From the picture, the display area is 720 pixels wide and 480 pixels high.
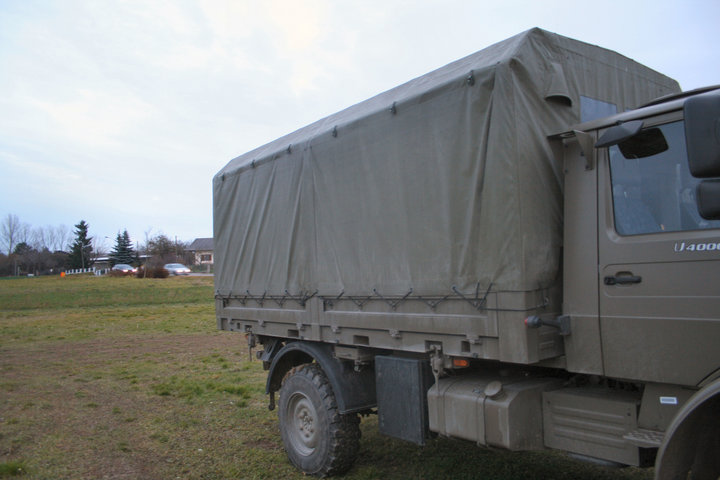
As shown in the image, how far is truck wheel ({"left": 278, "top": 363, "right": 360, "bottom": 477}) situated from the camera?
17.0 feet

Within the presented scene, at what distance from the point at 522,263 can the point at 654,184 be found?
865mm

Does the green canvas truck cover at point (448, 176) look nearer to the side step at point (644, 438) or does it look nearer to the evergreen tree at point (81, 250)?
the side step at point (644, 438)

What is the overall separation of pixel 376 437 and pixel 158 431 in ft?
9.36

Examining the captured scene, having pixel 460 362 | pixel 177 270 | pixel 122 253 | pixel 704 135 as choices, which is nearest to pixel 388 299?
pixel 460 362

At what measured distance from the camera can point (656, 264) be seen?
9.94 feet

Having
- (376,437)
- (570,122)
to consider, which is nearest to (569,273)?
(570,122)

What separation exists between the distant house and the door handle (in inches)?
3869

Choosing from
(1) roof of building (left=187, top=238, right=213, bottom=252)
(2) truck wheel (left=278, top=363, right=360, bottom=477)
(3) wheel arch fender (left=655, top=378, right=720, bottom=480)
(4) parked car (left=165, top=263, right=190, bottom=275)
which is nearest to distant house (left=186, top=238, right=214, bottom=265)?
(1) roof of building (left=187, top=238, right=213, bottom=252)

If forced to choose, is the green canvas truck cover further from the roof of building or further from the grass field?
the roof of building

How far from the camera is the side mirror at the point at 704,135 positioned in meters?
2.54

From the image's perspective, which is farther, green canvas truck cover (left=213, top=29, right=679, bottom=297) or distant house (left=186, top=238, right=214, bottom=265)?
distant house (left=186, top=238, right=214, bottom=265)

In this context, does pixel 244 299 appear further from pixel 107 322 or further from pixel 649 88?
pixel 107 322

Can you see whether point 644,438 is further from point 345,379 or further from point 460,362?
point 345,379

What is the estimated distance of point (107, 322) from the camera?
20953 mm
